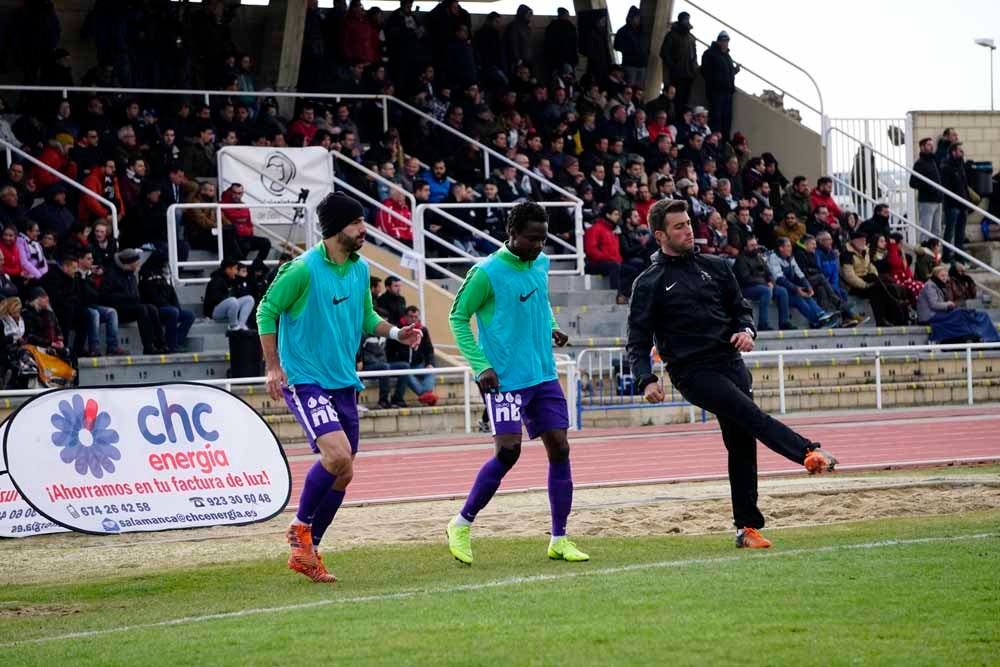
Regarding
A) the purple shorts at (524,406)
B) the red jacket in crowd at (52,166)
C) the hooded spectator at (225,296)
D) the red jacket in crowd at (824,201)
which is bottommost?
the purple shorts at (524,406)

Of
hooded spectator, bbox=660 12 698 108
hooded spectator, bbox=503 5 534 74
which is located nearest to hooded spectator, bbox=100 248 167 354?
hooded spectator, bbox=503 5 534 74

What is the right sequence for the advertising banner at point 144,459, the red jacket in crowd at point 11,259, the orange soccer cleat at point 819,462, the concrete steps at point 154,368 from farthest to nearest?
the red jacket in crowd at point 11,259
the concrete steps at point 154,368
the advertising banner at point 144,459
the orange soccer cleat at point 819,462

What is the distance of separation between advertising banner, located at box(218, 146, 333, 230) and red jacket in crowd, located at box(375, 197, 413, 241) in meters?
0.93

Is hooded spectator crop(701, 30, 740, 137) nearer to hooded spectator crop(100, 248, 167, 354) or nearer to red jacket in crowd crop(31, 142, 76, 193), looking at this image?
red jacket in crowd crop(31, 142, 76, 193)

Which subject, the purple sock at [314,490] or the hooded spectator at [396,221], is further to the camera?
the hooded spectator at [396,221]

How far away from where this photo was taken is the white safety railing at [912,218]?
29562 mm

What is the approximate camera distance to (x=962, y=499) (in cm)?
1284

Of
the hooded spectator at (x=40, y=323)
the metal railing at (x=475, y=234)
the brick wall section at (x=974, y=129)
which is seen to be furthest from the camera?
the brick wall section at (x=974, y=129)

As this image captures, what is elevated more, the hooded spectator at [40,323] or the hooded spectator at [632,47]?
the hooded spectator at [632,47]

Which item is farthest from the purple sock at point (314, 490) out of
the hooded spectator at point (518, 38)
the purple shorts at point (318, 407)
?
the hooded spectator at point (518, 38)

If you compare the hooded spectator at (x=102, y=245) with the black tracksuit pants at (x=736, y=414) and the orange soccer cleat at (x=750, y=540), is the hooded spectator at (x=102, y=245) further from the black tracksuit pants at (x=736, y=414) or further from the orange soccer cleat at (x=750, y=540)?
the orange soccer cleat at (x=750, y=540)

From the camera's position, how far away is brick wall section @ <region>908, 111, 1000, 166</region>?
32719mm

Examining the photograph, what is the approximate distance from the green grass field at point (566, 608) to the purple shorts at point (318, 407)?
3.01 feet

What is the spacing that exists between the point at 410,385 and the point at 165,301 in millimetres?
3422
